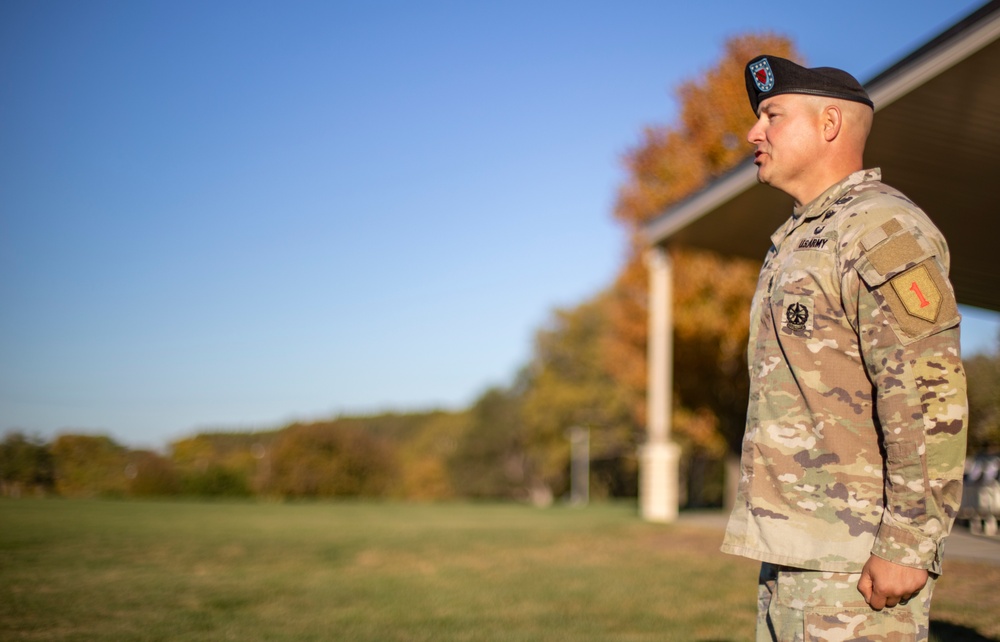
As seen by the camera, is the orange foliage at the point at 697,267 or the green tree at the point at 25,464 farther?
the orange foliage at the point at 697,267

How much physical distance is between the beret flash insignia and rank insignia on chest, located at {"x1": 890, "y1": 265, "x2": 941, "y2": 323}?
66 centimetres

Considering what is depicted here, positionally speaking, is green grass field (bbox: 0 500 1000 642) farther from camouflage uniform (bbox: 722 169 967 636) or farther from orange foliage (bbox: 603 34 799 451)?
orange foliage (bbox: 603 34 799 451)

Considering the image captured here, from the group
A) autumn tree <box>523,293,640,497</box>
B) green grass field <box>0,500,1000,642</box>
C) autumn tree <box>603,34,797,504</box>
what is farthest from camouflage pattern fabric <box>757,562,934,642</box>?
autumn tree <box>523,293,640,497</box>

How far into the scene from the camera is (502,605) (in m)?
6.14

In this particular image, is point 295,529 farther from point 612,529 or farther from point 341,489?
point 341,489

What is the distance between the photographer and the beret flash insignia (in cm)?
230

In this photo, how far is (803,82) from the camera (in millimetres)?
2227

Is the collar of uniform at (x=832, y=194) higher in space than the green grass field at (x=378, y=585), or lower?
higher

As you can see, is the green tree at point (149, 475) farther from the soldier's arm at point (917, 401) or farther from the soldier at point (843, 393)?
the soldier's arm at point (917, 401)

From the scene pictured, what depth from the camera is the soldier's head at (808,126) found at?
221 centimetres

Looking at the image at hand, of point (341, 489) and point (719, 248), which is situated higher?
point (719, 248)

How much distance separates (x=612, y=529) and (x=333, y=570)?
15.9 ft

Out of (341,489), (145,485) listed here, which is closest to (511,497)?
(341,489)

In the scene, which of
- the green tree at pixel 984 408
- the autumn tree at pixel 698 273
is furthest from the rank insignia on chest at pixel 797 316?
the autumn tree at pixel 698 273
